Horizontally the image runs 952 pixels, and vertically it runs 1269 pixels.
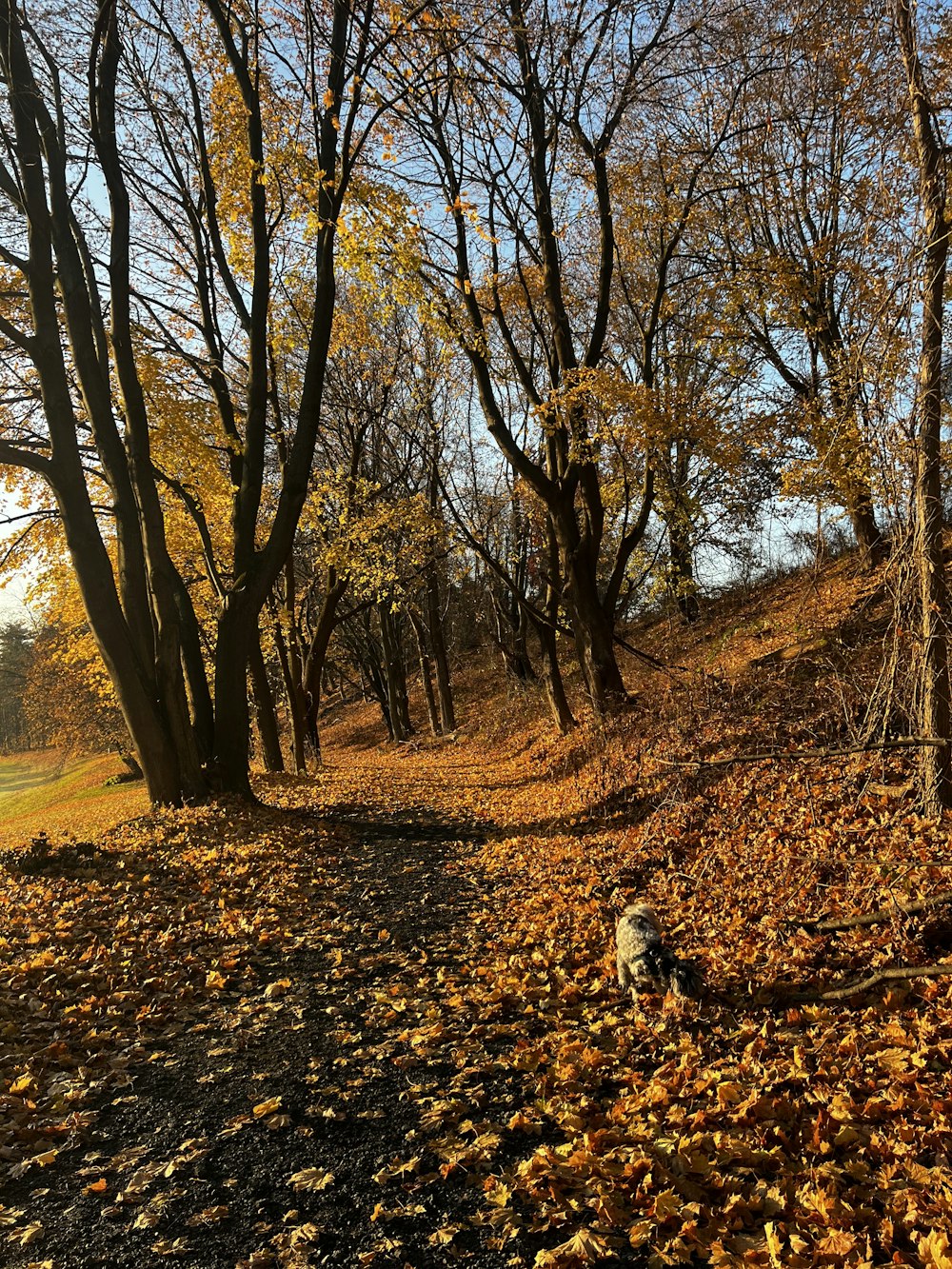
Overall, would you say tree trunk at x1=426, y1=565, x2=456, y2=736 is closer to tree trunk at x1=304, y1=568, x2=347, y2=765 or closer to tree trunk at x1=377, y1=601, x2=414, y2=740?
tree trunk at x1=377, y1=601, x2=414, y2=740

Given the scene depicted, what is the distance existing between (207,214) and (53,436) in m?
5.80

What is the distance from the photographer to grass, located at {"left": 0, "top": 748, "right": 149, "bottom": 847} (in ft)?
76.1

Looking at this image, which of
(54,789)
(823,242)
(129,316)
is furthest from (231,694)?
(54,789)

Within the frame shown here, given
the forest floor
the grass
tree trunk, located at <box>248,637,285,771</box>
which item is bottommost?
the grass

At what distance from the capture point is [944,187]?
433 cm

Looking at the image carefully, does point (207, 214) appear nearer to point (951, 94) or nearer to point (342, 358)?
point (342, 358)

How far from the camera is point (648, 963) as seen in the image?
4.50m

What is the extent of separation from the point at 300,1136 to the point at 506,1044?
50.9 inches

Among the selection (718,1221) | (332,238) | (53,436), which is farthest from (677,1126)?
(332,238)

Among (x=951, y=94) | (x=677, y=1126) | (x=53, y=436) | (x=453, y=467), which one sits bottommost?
(x=677, y=1126)

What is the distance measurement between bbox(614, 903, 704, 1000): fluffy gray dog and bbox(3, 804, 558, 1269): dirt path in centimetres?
102

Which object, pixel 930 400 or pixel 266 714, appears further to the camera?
pixel 266 714

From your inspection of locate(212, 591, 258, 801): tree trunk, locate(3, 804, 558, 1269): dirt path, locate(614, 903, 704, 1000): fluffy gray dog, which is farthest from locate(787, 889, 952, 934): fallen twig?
locate(212, 591, 258, 801): tree trunk

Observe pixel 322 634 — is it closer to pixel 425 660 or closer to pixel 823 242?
pixel 425 660
